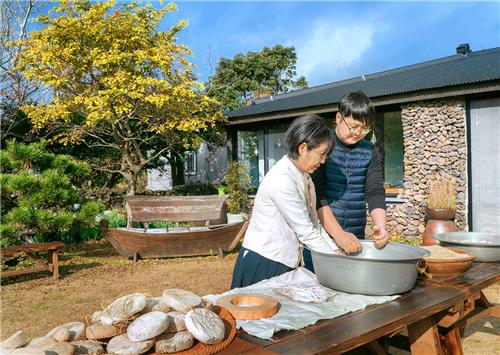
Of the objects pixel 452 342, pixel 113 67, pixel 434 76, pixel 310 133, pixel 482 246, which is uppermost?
pixel 113 67

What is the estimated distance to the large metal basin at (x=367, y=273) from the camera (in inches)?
63.7

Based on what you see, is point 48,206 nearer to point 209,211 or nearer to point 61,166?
point 61,166

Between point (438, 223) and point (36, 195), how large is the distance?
5.92 metres

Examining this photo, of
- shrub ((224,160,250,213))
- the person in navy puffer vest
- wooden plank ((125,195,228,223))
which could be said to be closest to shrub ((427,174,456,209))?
wooden plank ((125,195,228,223))

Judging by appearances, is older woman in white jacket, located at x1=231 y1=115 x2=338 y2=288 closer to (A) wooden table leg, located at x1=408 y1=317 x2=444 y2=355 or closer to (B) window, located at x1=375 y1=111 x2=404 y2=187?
(A) wooden table leg, located at x1=408 y1=317 x2=444 y2=355

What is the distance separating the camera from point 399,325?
1.50 m

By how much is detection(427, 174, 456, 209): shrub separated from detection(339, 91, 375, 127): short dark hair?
17.5 feet

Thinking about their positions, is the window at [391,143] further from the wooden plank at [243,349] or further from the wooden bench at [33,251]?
the wooden plank at [243,349]

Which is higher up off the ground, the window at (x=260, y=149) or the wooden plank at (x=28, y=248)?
the window at (x=260, y=149)

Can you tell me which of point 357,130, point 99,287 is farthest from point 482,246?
point 99,287

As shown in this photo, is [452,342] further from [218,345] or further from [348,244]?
[218,345]

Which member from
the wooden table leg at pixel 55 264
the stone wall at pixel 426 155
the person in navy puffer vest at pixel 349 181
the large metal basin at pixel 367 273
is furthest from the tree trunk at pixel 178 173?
the large metal basin at pixel 367 273

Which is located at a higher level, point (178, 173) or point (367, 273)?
point (178, 173)

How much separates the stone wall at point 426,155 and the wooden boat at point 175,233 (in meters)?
3.09
